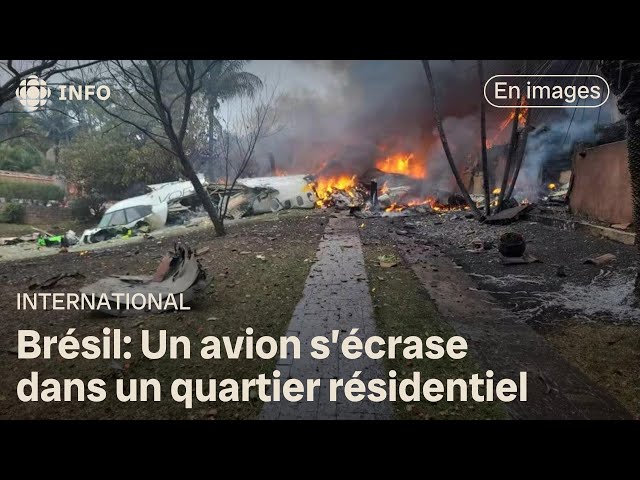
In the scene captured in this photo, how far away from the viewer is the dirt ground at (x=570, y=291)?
2.95 metres

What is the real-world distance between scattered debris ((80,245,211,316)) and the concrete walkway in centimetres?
127

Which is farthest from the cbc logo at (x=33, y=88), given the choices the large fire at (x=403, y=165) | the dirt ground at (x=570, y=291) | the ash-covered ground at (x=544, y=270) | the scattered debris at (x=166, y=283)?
the large fire at (x=403, y=165)

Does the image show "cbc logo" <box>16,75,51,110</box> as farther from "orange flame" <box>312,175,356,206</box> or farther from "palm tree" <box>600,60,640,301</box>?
"orange flame" <box>312,175,356,206</box>

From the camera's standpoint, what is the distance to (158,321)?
12.3ft

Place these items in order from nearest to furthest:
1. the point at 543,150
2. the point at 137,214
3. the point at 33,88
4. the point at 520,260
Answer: the point at 33,88
the point at 520,260
the point at 543,150
the point at 137,214

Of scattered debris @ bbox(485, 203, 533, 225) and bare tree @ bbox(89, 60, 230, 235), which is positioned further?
scattered debris @ bbox(485, 203, 533, 225)

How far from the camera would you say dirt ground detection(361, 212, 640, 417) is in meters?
2.95

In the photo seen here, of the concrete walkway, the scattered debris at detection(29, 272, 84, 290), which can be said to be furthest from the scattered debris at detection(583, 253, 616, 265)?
the scattered debris at detection(29, 272, 84, 290)

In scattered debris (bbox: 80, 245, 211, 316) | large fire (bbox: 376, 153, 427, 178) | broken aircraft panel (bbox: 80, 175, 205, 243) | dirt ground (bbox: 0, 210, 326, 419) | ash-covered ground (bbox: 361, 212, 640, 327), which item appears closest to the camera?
dirt ground (bbox: 0, 210, 326, 419)

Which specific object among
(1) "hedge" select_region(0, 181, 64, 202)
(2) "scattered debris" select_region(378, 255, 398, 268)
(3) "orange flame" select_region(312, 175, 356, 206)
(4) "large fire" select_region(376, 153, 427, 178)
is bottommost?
(2) "scattered debris" select_region(378, 255, 398, 268)

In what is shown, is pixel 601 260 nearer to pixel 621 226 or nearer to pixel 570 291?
pixel 570 291

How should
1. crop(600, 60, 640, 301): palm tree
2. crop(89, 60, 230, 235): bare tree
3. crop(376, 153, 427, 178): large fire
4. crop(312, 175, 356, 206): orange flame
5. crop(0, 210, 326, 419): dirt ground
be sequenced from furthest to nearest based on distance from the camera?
crop(376, 153, 427, 178): large fire, crop(312, 175, 356, 206): orange flame, crop(89, 60, 230, 235): bare tree, crop(600, 60, 640, 301): palm tree, crop(0, 210, 326, 419): dirt ground

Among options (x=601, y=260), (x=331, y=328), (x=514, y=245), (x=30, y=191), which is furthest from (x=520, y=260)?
(x=30, y=191)

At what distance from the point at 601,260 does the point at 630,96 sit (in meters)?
3.16
